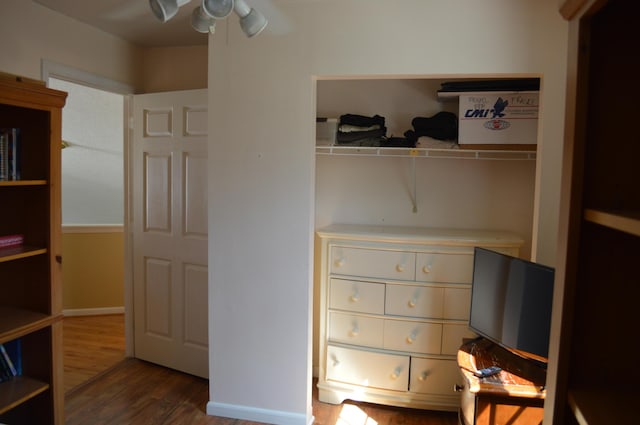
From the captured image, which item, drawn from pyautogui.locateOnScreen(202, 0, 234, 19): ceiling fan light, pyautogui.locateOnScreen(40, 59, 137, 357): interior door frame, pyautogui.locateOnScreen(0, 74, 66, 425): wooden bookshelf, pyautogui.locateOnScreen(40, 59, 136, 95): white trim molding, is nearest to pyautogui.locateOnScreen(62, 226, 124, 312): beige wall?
pyautogui.locateOnScreen(40, 59, 137, 357): interior door frame

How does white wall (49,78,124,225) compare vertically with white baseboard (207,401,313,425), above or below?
above

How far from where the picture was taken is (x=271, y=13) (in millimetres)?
2262

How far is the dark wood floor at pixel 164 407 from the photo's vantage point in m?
2.48

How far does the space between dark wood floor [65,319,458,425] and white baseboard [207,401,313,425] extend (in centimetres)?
3

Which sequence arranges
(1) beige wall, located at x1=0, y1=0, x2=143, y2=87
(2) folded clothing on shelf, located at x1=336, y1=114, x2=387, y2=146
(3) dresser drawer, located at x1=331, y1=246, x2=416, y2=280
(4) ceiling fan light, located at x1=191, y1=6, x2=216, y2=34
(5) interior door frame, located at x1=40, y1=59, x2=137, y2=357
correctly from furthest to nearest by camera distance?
(5) interior door frame, located at x1=40, y1=59, x2=137, y2=357 → (2) folded clothing on shelf, located at x1=336, y1=114, x2=387, y2=146 → (3) dresser drawer, located at x1=331, y1=246, x2=416, y2=280 → (1) beige wall, located at x1=0, y1=0, x2=143, y2=87 → (4) ceiling fan light, located at x1=191, y1=6, x2=216, y2=34

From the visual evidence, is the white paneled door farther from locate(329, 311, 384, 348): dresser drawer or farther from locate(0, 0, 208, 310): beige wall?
locate(329, 311, 384, 348): dresser drawer

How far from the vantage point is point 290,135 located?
7.59 feet

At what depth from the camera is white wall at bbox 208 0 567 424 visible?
204 centimetres

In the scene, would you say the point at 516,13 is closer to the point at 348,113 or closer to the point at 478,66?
the point at 478,66

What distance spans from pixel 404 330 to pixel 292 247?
0.83m

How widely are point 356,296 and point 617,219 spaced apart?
1.98 m

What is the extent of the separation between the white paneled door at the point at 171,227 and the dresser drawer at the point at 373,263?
3.09 ft

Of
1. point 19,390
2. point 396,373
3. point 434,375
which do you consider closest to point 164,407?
point 19,390

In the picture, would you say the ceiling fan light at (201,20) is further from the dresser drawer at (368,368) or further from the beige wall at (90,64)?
the dresser drawer at (368,368)
